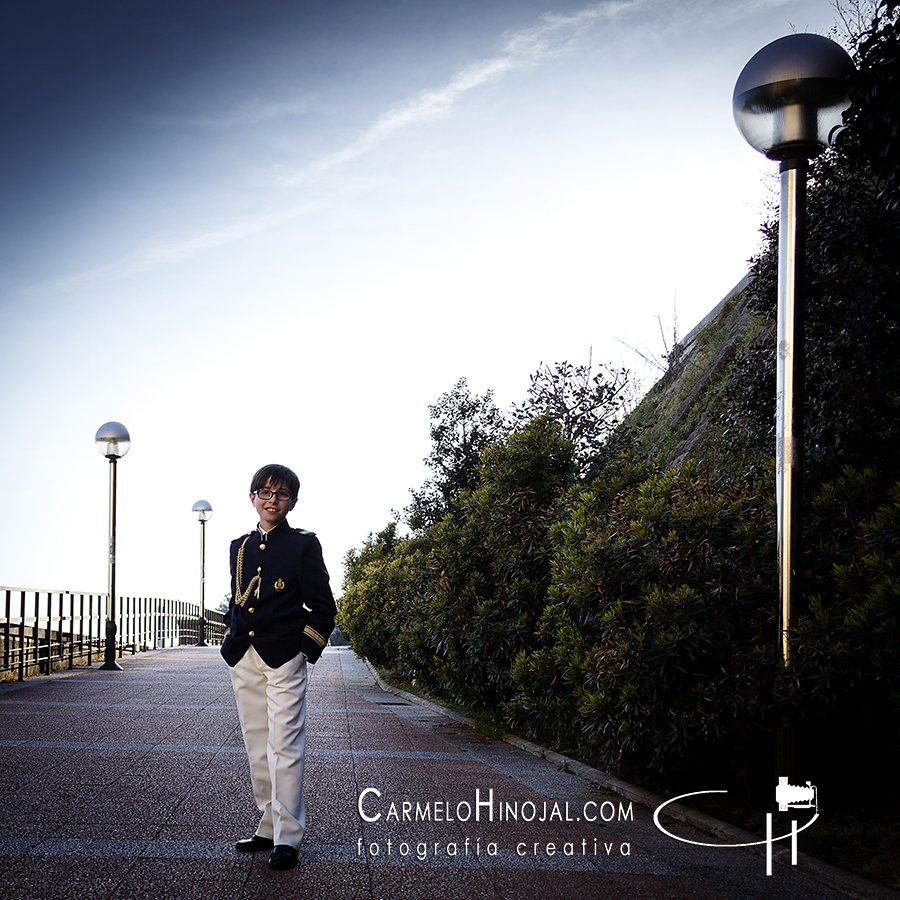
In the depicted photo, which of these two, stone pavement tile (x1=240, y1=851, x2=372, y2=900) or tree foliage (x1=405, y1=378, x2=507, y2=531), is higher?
tree foliage (x1=405, y1=378, x2=507, y2=531)

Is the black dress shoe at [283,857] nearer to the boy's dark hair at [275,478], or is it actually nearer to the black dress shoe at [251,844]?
the black dress shoe at [251,844]

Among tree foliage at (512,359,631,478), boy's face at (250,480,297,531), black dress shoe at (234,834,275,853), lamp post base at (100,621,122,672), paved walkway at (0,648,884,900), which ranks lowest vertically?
lamp post base at (100,621,122,672)

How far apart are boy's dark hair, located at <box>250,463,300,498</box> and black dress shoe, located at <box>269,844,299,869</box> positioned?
1.61m

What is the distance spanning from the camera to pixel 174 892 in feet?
11.5

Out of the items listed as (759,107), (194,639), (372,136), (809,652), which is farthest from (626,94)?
(194,639)

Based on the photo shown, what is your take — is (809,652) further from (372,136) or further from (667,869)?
(372,136)

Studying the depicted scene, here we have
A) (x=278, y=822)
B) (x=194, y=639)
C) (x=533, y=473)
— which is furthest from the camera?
(x=194, y=639)

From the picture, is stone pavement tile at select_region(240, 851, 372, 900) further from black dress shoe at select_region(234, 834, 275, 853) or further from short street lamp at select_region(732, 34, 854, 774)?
short street lamp at select_region(732, 34, 854, 774)

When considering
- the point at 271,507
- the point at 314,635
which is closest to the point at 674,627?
the point at 314,635

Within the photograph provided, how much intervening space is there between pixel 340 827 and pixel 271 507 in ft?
5.91

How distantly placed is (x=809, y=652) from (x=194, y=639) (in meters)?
29.4

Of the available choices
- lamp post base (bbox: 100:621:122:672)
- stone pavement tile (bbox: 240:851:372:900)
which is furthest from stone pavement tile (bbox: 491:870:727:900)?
lamp post base (bbox: 100:621:122:672)

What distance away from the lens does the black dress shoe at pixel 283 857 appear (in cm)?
378

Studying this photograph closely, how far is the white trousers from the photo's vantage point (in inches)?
153
